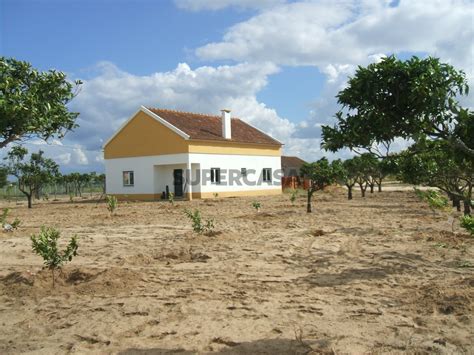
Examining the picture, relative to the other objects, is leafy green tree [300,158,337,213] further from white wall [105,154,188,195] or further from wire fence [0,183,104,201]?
wire fence [0,183,104,201]

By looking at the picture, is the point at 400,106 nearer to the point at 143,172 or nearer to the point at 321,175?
the point at 321,175

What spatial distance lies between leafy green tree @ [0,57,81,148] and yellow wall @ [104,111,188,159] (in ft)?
72.4

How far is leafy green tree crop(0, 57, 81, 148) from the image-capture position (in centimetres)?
709

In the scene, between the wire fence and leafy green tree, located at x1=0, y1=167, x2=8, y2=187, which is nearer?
leafy green tree, located at x1=0, y1=167, x2=8, y2=187

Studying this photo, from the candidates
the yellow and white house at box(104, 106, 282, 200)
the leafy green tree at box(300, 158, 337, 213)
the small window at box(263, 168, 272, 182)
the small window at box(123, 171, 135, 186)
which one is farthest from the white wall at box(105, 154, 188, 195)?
the leafy green tree at box(300, 158, 337, 213)

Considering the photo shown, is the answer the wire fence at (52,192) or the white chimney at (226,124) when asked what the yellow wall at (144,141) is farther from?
the wire fence at (52,192)

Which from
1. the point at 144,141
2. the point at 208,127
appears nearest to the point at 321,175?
the point at 208,127

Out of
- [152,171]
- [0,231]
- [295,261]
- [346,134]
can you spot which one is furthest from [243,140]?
[346,134]

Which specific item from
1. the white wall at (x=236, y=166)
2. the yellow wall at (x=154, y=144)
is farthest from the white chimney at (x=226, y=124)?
the white wall at (x=236, y=166)

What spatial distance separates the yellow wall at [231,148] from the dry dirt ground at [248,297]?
63.6ft

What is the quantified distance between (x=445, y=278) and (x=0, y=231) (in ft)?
40.4

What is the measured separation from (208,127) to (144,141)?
4.76 m

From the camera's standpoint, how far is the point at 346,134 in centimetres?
556

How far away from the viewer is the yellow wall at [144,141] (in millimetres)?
30941
